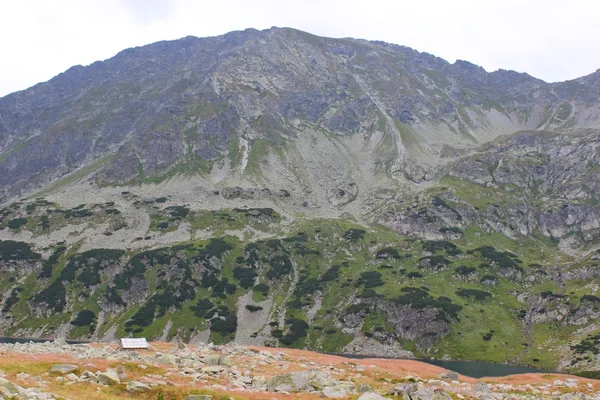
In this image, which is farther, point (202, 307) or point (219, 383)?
point (202, 307)

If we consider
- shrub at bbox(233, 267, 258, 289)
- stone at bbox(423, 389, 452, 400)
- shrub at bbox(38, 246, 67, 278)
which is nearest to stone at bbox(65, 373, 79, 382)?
stone at bbox(423, 389, 452, 400)

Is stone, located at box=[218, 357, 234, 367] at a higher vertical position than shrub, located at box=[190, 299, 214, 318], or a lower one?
higher

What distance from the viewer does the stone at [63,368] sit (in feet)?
93.8

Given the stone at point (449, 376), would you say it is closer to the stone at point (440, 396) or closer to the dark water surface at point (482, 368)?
the stone at point (440, 396)

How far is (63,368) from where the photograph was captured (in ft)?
95.0

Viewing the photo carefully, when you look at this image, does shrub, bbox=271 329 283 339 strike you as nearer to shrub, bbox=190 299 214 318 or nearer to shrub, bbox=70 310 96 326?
shrub, bbox=190 299 214 318

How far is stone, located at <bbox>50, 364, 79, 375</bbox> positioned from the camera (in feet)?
93.8

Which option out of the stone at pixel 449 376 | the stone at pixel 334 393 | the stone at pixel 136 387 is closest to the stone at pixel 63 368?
the stone at pixel 136 387

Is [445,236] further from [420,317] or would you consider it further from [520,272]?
[420,317]

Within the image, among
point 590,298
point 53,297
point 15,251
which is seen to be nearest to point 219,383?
point 590,298

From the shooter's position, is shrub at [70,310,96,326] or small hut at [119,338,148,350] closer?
small hut at [119,338,148,350]

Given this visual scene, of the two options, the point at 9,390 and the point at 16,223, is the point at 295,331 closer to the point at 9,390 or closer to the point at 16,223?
the point at 9,390

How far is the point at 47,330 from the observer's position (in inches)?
5389

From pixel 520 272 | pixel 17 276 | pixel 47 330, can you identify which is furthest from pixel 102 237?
pixel 520 272
